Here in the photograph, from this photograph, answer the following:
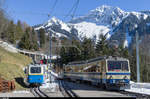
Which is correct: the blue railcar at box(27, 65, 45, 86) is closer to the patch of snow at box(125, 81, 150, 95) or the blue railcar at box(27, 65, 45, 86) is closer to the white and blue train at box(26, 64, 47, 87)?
the white and blue train at box(26, 64, 47, 87)

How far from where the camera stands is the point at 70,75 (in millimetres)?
42375

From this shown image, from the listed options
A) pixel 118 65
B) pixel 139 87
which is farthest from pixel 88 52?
pixel 139 87

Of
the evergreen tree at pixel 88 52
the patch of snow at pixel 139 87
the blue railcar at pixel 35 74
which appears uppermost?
the evergreen tree at pixel 88 52

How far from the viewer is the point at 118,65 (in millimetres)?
22031

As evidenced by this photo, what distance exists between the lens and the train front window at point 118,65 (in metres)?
21.8

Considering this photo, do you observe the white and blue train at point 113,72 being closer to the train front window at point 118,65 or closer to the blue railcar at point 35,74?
A: the train front window at point 118,65

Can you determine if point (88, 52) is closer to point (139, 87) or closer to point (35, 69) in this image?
point (35, 69)

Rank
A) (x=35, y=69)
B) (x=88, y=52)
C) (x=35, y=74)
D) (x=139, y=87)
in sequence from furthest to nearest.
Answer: (x=88, y=52)
(x=35, y=69)
(x=35, y=74)
(x=139, y=87)

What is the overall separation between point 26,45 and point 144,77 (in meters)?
51.9

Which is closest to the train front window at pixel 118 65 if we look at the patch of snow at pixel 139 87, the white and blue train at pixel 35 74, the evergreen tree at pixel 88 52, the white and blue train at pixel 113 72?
the white and blue train at pixel 113 72

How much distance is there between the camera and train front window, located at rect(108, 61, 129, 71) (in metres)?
21.8

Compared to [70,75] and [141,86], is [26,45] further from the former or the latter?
[141,86]

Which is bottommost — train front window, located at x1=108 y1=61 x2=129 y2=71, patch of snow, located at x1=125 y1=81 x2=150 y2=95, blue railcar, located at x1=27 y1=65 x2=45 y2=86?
patch of snow, located at x1=125 y1=81 x2=150 y2=95

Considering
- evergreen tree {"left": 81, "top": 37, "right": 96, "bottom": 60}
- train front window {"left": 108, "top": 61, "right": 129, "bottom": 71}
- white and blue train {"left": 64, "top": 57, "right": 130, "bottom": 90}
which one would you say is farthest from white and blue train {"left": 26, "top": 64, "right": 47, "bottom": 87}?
evergreen tree {"left": 81, "top": 37, "right": 96, "bottom": 60}
